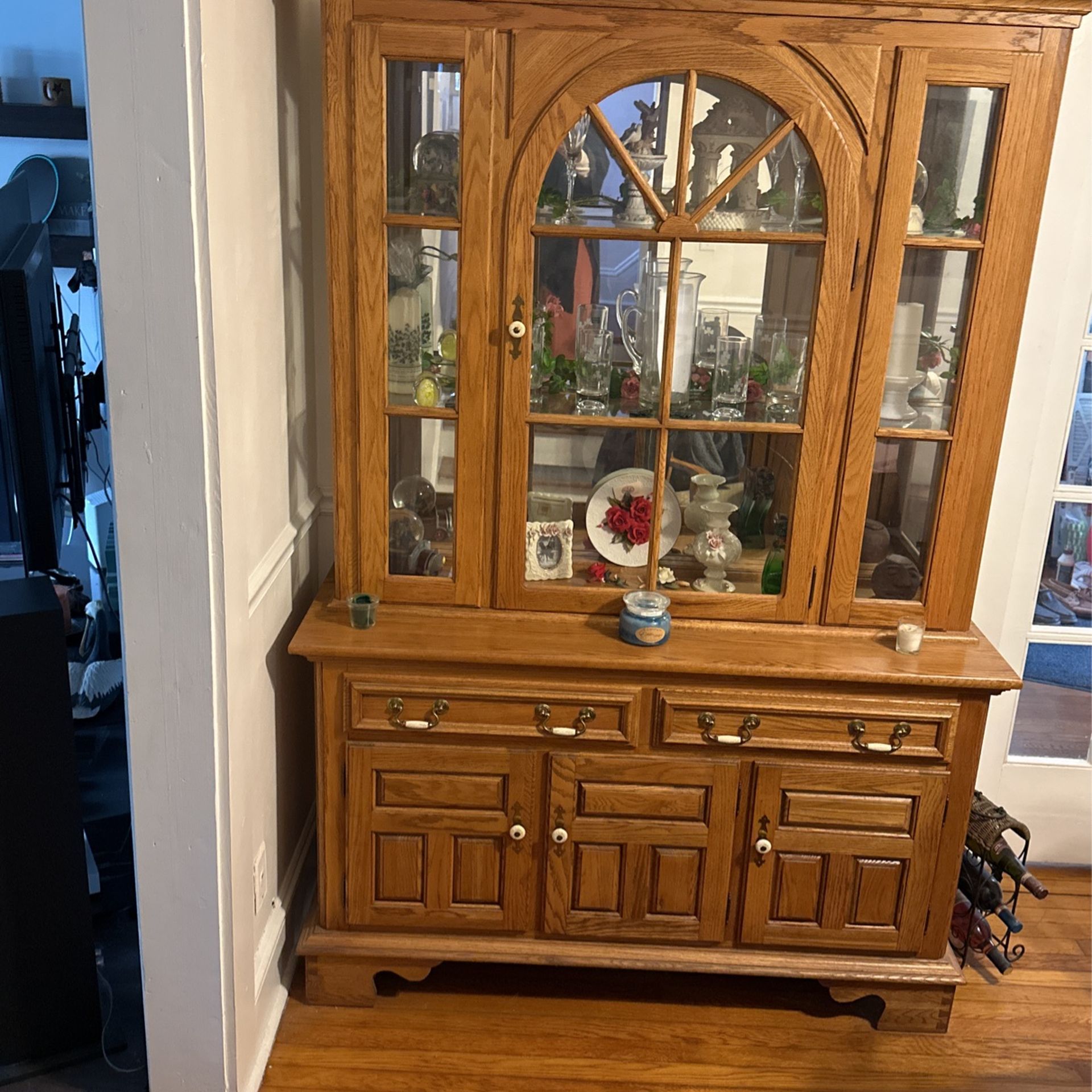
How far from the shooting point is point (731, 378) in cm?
215

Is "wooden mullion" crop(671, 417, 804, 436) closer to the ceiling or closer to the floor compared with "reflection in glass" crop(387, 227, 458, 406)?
closer to the floor

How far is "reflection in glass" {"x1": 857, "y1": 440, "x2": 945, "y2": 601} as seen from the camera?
2.15m

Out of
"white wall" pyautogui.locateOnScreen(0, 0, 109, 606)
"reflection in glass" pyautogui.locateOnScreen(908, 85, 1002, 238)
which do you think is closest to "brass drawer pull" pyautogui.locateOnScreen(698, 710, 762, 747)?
"reflection in glass" pyautogui.locateOnScreen(908, 85, 1002, 238)

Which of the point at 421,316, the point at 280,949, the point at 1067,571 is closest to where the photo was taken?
the point at 421,316

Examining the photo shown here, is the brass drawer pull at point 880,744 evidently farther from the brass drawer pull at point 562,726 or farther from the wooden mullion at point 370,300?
the wooden mullion at point 370,300

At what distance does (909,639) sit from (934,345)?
56cm

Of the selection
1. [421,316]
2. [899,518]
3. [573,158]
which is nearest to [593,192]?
[573,158]

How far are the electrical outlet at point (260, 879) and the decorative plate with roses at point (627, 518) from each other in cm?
89

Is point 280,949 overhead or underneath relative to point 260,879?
underneath

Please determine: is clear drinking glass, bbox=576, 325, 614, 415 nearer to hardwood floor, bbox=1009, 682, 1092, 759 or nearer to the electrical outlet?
the electrical outlet

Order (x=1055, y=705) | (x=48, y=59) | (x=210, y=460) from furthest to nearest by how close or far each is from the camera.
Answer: (x=48, y=59), (x=1055, y=705), (x=210, y=460)

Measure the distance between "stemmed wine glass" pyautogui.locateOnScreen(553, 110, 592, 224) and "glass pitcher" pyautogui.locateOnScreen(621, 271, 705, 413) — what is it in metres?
0.18

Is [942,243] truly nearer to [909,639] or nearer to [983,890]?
[909,639]

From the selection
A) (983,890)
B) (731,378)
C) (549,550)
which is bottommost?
(983,890)
